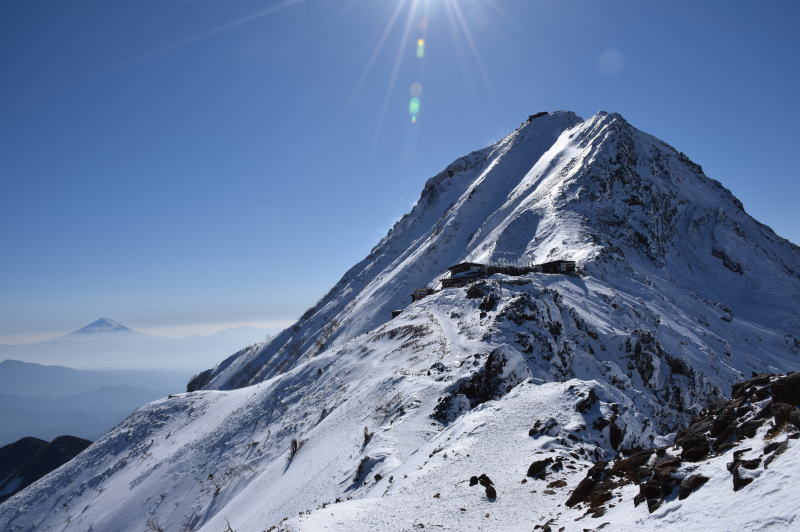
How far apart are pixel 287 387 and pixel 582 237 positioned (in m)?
48.5

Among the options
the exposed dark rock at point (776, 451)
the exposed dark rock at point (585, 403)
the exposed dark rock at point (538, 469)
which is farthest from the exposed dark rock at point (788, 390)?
the exposed dark rock at point (585, 403)

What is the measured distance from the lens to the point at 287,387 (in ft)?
135

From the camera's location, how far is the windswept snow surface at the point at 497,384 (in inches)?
578

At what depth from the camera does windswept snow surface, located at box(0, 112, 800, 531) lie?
48.1 ft

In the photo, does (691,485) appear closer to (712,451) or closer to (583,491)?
(712,451)

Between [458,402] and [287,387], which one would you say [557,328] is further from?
[287,387]

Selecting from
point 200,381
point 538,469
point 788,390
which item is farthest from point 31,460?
point 788,390

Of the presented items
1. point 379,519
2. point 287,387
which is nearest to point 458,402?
point 379,519

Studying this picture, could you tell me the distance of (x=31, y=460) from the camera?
83.6 m

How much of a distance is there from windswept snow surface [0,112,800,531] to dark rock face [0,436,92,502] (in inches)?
1231

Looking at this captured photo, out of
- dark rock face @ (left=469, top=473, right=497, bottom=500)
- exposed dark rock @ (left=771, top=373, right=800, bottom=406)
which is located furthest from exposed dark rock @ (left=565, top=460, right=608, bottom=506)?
exposed dark rock @ (left=771, top=373, right=800, bottom=406)

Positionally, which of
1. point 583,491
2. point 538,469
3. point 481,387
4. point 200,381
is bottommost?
point 538,469

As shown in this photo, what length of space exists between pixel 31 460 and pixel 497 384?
4057 inches

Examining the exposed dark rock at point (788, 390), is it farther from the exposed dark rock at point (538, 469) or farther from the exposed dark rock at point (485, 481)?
the exposed dark rock at point (485, 481)
